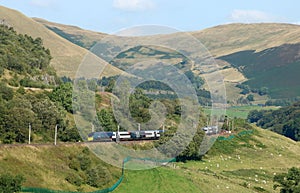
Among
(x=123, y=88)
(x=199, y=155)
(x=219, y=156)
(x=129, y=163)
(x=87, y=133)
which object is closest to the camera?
(x=129, y=163)

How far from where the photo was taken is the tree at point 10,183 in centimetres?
6028

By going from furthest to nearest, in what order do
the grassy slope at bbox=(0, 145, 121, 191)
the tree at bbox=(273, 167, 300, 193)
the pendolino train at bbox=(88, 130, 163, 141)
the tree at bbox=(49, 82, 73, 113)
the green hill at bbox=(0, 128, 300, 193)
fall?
the tree at bbox=(49, 82, 73, 113)
the pendolino train at bbox=(88, 130, 163, 141)
the tree at bbox=(273, 167, 300, 193)
the green hill at bbox=(0, 128, 300, 193)
the grassy slope at bbox=(0, 145, 121, 191)

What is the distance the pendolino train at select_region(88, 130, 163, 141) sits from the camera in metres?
97.6

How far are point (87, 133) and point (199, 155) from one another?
26.1 meters

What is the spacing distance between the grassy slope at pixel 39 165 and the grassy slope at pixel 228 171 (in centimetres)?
598

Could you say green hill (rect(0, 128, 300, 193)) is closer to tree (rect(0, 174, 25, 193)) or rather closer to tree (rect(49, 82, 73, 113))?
tree (rect(0, 174, 25, 193))

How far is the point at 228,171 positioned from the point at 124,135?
20.7 meters

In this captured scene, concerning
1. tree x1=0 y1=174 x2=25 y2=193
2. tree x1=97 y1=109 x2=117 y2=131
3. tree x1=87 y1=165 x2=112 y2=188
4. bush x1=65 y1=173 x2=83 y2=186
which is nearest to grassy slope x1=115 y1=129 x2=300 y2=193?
tree x1=87 y1=165 x2=112 y2=188

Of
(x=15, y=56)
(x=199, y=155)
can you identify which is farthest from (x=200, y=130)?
(x=15, y=56)

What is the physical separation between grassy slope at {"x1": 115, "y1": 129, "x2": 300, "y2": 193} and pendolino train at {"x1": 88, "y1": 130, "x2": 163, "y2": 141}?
9198mm

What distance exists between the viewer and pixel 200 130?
118312 millimetres

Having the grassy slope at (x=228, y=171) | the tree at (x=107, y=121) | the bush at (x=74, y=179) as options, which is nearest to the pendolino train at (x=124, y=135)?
the tree at (x=107, y=121)

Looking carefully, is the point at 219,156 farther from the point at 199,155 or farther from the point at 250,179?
the point at 250,179

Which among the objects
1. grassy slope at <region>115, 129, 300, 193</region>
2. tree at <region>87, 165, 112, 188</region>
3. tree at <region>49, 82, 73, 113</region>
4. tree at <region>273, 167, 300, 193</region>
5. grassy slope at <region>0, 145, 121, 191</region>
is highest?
tree at <region>49, 82, 73, 113</region>
